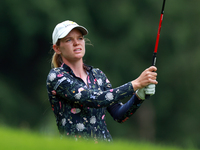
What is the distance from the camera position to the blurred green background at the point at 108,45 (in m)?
15.9

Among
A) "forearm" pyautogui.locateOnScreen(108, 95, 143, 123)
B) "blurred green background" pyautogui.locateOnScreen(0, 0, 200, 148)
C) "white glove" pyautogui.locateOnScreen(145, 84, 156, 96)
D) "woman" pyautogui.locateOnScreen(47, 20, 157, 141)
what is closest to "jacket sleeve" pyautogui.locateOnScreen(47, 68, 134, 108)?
"woman" pyautogui.locateOnScreen(47, 20, 157, 141)

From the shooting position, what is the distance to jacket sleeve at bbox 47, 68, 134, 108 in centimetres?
439

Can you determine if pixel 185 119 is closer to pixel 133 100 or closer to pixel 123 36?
pixel 123 36

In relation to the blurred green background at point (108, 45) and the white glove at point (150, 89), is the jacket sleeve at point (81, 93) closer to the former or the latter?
the white glove at point (150, 89)

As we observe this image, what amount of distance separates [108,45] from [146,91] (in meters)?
12.6

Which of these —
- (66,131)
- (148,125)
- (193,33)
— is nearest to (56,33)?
(66,131)

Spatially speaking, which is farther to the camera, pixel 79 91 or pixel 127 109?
pixel 127 109

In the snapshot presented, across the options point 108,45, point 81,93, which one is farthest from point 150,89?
point 108,45

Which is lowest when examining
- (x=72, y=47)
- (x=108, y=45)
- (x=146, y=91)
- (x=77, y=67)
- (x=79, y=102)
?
(x=79, y=102)

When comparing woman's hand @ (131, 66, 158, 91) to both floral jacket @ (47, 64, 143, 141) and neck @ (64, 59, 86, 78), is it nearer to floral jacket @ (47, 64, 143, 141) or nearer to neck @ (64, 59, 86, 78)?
floral jacket @ (47, 64, 143, 141)

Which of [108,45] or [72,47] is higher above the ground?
[108,45]

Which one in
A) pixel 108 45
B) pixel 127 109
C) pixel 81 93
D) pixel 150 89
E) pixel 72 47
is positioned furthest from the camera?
pixel 108 45

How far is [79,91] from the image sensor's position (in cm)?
Result: 441

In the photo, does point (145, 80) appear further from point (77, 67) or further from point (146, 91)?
point (77, 67)
